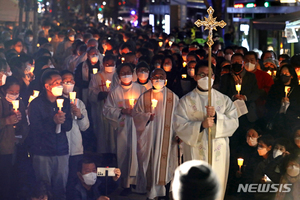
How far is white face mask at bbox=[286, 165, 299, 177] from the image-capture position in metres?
6.43

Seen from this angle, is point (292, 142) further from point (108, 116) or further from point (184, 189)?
point (184, 189)

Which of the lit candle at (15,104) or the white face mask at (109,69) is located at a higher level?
the white face mask at (109,69)

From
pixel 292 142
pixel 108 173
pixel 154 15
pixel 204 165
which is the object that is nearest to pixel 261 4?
pixel 154 15

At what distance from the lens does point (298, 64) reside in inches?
386

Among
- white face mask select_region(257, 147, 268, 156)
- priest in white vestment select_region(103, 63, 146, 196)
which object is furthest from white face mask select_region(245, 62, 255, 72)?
white face mask select_region(257, 147, 268, 156)

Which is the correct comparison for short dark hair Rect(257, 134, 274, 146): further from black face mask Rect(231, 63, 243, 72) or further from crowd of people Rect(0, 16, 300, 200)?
black face mask Rect(231, 63, 243, 72)

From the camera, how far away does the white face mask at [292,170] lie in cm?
643

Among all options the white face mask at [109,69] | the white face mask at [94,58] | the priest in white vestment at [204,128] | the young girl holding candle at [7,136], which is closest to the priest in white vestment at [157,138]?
the priest in white vestment at [204,128]

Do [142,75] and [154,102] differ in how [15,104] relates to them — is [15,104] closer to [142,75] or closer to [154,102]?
[154,102]

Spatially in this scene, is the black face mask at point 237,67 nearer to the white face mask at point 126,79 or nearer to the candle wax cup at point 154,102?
the white face mask at point 126,79

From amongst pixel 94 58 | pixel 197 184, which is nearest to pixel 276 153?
pixel 197 184

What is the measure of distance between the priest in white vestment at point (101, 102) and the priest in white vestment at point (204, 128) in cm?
300

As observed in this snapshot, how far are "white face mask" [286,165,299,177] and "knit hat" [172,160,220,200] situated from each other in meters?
3.69

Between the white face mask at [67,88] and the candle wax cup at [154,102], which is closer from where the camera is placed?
the candle wax cup at [154,102]
